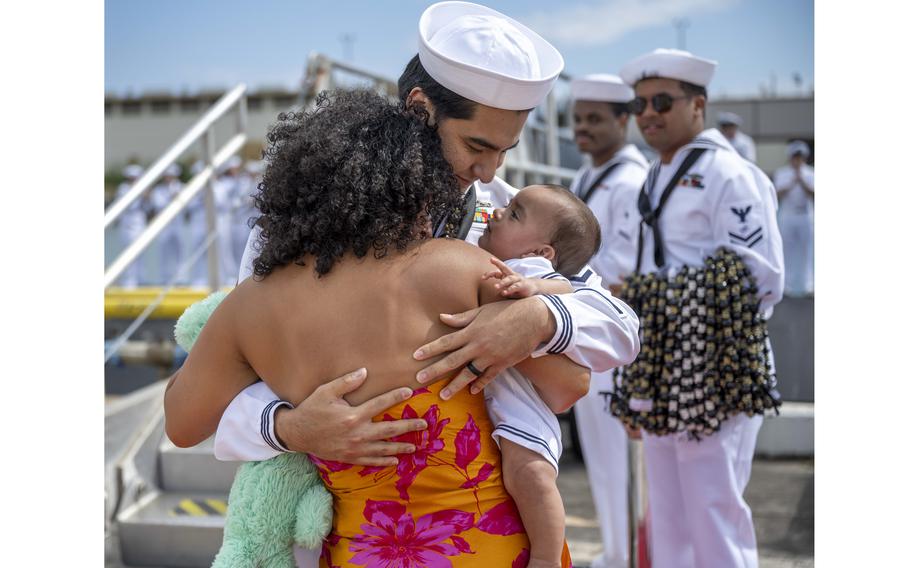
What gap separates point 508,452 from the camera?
1739mm

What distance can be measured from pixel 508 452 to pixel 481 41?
77 cm

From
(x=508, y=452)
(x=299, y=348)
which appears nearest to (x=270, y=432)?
(x=299, y=348)

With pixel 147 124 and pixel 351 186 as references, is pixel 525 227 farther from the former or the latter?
pixel 147 124

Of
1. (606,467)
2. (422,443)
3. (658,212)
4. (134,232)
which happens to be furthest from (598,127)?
(134,232)

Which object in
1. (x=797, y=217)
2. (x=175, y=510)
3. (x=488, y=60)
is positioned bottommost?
(x=175, y=510)

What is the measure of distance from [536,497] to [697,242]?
2371 mm

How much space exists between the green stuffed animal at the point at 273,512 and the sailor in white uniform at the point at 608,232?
284 centimetres

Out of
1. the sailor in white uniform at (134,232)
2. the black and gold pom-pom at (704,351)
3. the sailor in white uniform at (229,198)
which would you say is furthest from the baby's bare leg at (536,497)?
the sailor in white uniform at (134,232)

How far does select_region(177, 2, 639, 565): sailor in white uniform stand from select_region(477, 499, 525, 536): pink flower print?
0.23 m

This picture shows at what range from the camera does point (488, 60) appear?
1860 mm

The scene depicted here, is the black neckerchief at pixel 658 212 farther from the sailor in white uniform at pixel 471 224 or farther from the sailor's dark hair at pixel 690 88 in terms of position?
the sailor in white uniform at pixel 471 224

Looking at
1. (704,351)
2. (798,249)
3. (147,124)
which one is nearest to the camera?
(704,351)
